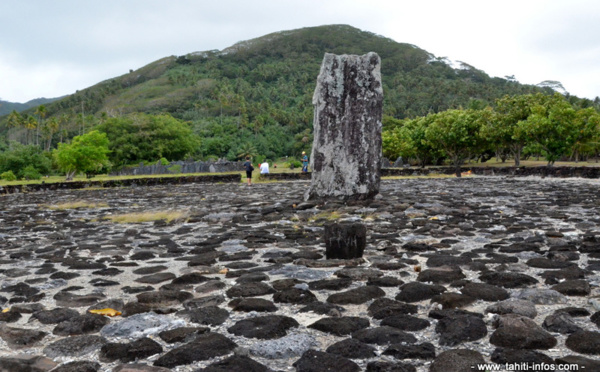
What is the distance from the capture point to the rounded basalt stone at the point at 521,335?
2.71 m

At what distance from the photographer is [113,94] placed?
15988cm

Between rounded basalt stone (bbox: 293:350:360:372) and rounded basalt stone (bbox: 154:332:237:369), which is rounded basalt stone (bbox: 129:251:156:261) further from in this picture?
rounded basalt stone (bbox: 293:350:360:372)

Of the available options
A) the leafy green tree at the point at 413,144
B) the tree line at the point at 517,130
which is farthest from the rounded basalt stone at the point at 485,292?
the leafy green tree at the point at 413,144

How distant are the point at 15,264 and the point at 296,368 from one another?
14.1 ft

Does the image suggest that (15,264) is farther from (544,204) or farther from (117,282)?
(544,204)

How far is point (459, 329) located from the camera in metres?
2.95

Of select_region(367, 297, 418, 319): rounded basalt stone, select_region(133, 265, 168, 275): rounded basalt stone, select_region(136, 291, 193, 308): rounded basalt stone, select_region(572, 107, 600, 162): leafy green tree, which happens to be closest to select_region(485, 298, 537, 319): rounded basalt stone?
select_region(367, 297, 418, 319): rounded basalt stone

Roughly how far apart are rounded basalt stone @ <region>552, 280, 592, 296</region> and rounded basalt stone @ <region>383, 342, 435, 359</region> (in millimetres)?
1556

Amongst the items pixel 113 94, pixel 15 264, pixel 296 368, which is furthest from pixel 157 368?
pixel 113 94

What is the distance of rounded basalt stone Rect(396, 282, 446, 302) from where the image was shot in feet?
12.1

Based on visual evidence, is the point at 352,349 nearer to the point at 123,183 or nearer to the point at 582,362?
the point at 582,362

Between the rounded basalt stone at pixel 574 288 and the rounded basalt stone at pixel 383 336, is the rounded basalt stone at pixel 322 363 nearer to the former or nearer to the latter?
the rounded basalt stone at pixel 383 336

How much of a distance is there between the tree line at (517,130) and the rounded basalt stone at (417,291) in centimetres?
2552

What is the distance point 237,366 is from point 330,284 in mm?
1665
